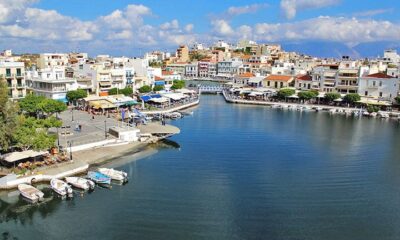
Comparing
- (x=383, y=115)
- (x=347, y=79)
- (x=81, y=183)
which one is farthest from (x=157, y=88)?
(x=81, y=183)

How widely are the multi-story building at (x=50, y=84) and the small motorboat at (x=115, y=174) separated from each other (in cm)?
2876

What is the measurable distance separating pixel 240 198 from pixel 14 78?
35.8 m

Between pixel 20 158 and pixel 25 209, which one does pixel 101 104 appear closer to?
pixel 20 158

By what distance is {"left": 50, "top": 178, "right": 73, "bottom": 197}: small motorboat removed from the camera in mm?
26255

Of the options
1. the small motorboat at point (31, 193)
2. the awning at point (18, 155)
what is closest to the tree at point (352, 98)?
the awning at point (18, 155)

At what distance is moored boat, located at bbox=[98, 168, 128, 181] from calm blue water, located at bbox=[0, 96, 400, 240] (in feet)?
2.96

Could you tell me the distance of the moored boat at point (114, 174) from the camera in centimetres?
2919

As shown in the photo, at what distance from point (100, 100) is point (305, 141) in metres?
29.3

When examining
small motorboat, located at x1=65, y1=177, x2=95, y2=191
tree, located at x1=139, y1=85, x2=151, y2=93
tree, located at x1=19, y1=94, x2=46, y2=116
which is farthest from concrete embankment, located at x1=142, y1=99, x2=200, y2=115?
small motorboat, located at x1=65, y1=177, x2=95, y2=191

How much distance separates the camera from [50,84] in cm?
5441

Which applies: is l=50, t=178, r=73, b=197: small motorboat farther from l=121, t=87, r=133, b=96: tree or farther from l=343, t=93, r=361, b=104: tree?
l=343, t=93, r=361, b=104: tree

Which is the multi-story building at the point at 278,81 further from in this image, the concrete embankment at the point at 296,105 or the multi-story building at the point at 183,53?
the multi-story building at the point at 183,53

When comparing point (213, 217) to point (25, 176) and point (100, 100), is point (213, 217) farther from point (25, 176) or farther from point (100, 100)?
point (100, 100)

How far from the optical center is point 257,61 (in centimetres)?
13150
